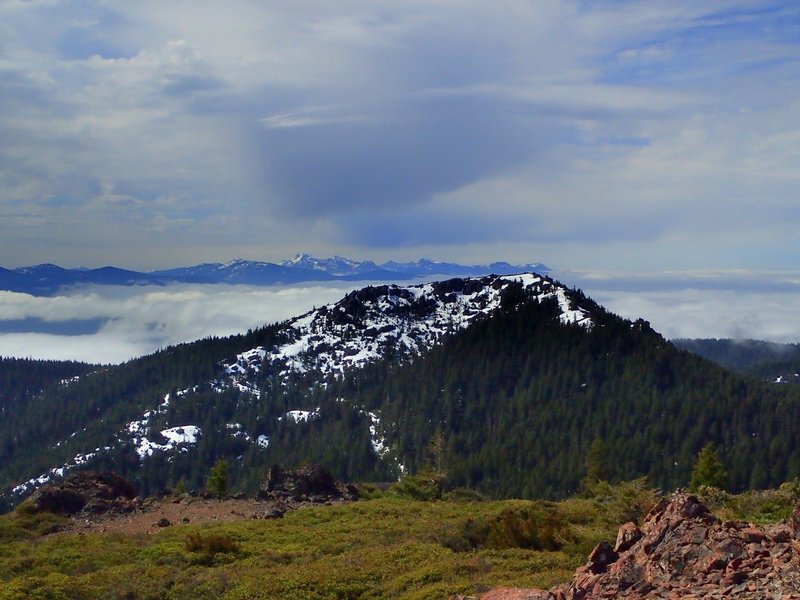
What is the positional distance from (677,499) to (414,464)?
10073 cm

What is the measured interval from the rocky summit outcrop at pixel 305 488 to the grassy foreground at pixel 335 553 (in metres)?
7.73

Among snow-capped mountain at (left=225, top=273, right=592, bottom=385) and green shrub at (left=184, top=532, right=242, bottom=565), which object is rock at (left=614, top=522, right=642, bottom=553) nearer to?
green shrub at (left=184, top=532, right=242, bottom=565)

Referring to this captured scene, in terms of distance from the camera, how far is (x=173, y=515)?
1395 inches

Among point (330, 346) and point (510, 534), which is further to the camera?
point (330, 346)

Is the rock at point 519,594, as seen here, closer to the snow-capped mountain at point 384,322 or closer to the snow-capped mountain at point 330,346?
the snow-capped mountain at point 330,346

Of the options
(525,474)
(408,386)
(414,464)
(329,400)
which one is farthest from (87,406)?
(525,474)

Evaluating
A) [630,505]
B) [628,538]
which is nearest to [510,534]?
[630,505]

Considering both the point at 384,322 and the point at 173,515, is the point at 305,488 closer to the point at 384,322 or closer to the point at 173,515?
the point at 173,515

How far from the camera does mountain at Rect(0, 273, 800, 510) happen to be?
101812 millimetres

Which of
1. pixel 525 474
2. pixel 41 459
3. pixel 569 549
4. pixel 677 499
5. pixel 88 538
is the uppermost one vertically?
pixel 677 499

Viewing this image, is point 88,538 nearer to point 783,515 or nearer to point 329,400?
point 783,515

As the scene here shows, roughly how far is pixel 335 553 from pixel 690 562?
49.1ft

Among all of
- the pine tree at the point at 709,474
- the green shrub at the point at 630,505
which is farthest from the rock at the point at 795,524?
the pine tree at the point at 709,474

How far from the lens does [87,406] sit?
604 ft
